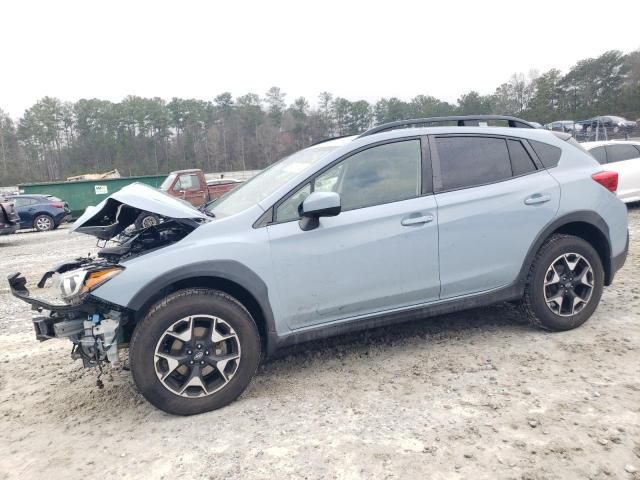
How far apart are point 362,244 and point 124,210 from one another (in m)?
1.81

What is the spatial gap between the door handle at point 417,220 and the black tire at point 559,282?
1048mm

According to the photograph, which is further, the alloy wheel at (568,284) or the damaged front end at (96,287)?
the alloy wheel at (568,284)

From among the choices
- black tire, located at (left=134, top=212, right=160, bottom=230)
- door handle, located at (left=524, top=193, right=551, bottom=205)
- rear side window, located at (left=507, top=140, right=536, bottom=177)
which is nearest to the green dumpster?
black tire, located at (left=134, top=212, right=160, bottom=230)

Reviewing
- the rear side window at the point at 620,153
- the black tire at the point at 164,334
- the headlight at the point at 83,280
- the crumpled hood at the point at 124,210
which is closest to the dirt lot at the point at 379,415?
the black tire at the point at 164,334

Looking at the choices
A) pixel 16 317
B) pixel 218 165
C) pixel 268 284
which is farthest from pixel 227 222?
pixel 218 165

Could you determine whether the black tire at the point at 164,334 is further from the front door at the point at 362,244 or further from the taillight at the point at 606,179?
the taillight at the point at 606,179

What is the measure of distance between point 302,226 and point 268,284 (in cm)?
45

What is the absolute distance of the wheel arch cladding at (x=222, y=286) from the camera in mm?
2947

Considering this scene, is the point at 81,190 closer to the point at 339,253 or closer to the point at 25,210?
the point at 25,210

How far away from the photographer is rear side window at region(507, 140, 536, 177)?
3902mm

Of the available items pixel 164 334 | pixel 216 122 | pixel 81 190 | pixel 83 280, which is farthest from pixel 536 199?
pixel 216 122

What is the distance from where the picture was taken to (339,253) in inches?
129

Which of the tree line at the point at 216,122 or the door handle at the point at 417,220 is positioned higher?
the tree line at the point at 216,122

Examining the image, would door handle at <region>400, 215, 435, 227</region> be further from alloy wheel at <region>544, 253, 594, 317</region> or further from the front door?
alloy wheel at <region>544, 253, 594, 317</region>
